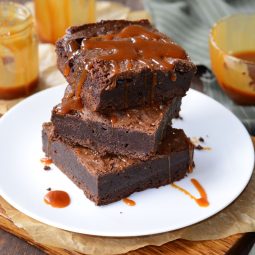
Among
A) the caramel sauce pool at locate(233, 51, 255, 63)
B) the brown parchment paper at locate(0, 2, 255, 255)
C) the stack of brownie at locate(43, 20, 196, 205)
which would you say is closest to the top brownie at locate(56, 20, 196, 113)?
the stack of brownie at locate(43, 20, 196, 205)

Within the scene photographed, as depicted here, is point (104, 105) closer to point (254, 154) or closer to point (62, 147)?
point (62, 147)

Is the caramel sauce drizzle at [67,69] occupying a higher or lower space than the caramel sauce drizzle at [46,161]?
higher

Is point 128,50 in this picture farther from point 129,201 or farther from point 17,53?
point 17,53

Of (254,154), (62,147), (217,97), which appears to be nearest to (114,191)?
(62,147)

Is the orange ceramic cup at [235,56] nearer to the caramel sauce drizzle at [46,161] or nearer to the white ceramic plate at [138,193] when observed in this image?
the white ceramic plate at [138,193]

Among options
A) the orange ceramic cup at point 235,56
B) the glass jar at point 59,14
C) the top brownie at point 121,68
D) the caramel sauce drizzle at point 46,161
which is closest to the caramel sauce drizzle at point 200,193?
the top brownie at point 121,68

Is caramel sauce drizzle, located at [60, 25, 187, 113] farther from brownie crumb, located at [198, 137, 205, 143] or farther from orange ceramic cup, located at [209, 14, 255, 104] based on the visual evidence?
orange ceramic cup, located at [209, 14, 255, 104]
